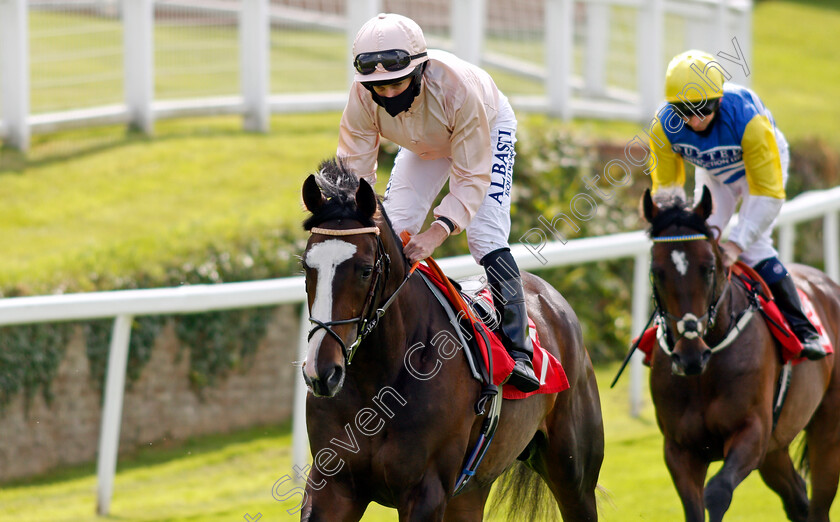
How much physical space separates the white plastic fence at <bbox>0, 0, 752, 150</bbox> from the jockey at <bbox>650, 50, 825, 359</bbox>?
108 inches

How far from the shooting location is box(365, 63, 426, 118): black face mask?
3248 millimetres

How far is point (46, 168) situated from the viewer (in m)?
7.66

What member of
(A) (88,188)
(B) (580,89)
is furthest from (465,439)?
(B) (580,89)

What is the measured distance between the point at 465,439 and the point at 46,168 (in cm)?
533

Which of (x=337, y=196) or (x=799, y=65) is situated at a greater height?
(x=337, y=196)

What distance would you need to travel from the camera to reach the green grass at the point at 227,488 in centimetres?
471

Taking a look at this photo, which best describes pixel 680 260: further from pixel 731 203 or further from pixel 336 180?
pixel 336 180

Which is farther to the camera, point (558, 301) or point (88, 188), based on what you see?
point (88, 188)

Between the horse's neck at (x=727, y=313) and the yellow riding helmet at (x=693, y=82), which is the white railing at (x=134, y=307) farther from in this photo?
the yellow riding helmet at (x=693, y=82)

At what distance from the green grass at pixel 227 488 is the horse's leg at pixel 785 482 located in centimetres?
30

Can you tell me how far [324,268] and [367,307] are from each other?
192mm

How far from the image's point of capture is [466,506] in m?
3.92

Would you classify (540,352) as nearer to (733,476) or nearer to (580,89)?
(733,476)

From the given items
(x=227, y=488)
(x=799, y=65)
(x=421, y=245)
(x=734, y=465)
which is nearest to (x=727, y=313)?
(x=734, y=465)
